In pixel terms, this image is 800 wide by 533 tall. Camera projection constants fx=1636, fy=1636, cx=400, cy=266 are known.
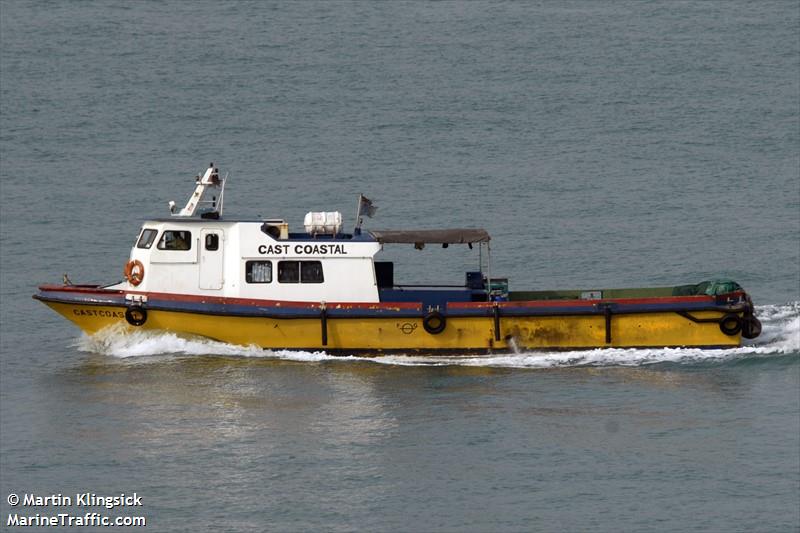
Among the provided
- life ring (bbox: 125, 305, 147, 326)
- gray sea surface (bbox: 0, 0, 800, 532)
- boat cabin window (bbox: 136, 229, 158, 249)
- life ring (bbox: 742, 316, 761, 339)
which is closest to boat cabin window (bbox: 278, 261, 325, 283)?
gray sea surface (bbox: 0, 0, 800, 532)

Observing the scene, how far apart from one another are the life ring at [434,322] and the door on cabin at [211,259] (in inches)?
189

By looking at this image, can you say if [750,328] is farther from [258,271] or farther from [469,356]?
[258,271]

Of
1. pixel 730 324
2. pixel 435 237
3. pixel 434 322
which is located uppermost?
pixel 435 237

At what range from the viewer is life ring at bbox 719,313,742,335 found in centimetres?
3628

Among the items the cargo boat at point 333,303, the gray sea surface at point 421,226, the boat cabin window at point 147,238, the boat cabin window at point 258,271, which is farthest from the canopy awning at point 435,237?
the boat cabin window at point 147,238

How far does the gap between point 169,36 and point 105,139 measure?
54.4 ft

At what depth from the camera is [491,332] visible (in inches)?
1431

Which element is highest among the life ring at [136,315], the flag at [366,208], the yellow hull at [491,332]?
the flag at [366,208]

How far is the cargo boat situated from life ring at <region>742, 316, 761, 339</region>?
32mm

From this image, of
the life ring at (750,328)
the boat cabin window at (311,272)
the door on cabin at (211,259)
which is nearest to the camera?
the life ring at (750,328)

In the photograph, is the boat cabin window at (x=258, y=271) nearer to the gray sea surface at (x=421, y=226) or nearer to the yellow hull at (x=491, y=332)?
the yellow hull at (x=491, y=332)

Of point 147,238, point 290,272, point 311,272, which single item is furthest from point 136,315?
point 311,272

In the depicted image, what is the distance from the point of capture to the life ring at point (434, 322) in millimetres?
36094

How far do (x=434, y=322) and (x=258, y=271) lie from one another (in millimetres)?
4183
